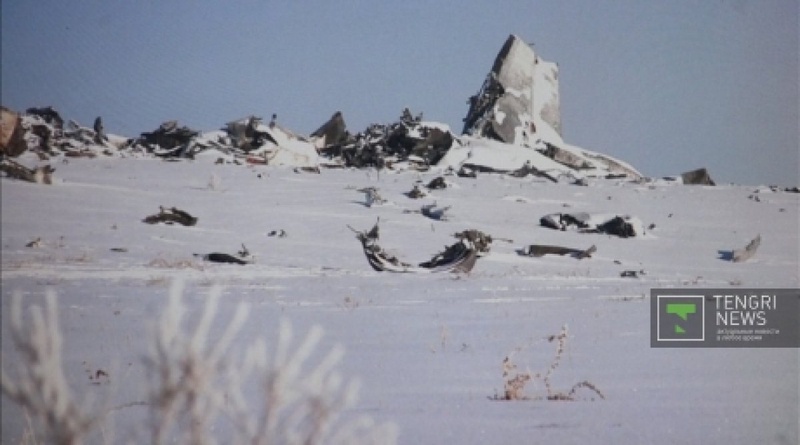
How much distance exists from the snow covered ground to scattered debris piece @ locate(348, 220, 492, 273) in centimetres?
16

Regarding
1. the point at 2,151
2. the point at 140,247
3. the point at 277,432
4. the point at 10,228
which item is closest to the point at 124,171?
the point at 140,247

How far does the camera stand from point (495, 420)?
2049 mm

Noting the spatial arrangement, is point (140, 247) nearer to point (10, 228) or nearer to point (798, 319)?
point (10, 228)

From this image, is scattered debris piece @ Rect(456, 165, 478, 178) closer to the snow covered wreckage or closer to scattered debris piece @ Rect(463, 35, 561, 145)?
the snow covered wreckage

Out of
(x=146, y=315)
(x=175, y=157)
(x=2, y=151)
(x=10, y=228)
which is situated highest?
(x=175, y=157)

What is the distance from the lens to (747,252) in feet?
18.0

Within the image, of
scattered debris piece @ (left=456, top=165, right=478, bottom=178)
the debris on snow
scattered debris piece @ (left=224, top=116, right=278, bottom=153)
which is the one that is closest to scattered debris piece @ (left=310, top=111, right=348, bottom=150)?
scattered debris piece @ (left=224, top=116, right=278, bottom=153)

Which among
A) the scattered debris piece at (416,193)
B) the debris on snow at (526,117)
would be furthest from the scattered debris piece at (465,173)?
the scattered debris piece at (416,193)

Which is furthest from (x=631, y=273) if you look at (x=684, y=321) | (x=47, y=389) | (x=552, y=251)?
(x=47, y=389)

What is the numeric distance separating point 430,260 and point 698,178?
5730 mm

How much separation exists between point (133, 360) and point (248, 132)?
265 inches

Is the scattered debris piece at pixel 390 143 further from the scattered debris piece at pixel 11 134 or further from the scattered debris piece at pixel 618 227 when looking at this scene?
the scattered debris piece at pixel 11 134

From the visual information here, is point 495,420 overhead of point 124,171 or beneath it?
beneath

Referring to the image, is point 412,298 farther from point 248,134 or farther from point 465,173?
point 465,173
